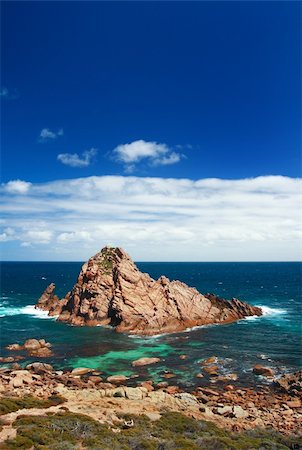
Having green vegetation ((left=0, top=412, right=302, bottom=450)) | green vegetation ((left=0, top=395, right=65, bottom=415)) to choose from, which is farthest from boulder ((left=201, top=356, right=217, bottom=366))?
green vegetation ((left=0, top=395, right=65, bottom=415))

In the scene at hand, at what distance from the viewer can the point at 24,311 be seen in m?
110

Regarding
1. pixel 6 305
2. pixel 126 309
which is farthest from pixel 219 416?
pixel 6 305

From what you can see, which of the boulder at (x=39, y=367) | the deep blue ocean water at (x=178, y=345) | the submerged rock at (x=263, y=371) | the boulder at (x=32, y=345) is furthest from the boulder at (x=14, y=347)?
the submerged rock at (x=263, y=371)

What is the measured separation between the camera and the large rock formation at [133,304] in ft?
286

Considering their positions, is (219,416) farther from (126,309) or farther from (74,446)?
(126,309)

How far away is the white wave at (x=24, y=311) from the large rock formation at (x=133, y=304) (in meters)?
3.27

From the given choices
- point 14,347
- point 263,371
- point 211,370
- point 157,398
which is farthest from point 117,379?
point 14,347

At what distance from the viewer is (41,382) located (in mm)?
49469

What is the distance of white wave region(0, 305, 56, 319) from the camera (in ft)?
341

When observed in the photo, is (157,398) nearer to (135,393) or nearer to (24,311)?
(135,393)

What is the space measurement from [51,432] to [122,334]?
52.6 meters

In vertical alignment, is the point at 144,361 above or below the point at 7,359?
above

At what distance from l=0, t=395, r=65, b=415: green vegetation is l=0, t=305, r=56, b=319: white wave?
6217 centimetres

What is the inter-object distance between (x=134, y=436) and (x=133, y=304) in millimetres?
57583
